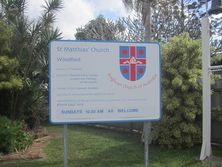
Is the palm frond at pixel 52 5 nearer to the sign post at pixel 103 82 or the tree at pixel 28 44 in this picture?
the tree at pixel 28 44

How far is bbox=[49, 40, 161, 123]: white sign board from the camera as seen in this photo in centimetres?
561

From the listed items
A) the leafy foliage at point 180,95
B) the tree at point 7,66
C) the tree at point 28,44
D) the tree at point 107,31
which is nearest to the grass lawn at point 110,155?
the leafy foliage at point 180,95

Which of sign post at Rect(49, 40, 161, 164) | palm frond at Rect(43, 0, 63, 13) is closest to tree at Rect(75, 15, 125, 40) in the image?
palm frond at Rect(43, 0, 63, 13)

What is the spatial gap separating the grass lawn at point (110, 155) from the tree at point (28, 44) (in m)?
1.70

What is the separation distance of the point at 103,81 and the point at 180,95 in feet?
16.0

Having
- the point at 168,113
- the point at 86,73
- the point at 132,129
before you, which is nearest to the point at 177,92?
the point at 168,113

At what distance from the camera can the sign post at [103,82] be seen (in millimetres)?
5613

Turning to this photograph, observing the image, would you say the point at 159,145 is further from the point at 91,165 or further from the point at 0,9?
the point at 0,9

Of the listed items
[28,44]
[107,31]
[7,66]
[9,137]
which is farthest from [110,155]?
[107,31]

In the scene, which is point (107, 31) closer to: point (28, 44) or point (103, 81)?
point (28, 44)

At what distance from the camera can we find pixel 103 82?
5.81m

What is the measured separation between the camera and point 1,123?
10023 millimetres

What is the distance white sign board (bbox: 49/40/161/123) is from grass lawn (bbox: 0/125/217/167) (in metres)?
2.85

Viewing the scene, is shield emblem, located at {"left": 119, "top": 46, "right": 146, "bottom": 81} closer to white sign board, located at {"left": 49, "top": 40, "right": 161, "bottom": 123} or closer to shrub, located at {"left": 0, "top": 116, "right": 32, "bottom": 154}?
white sign board, located at {"left": 49, "top": 40, "right": 161, "bottom": 123}
